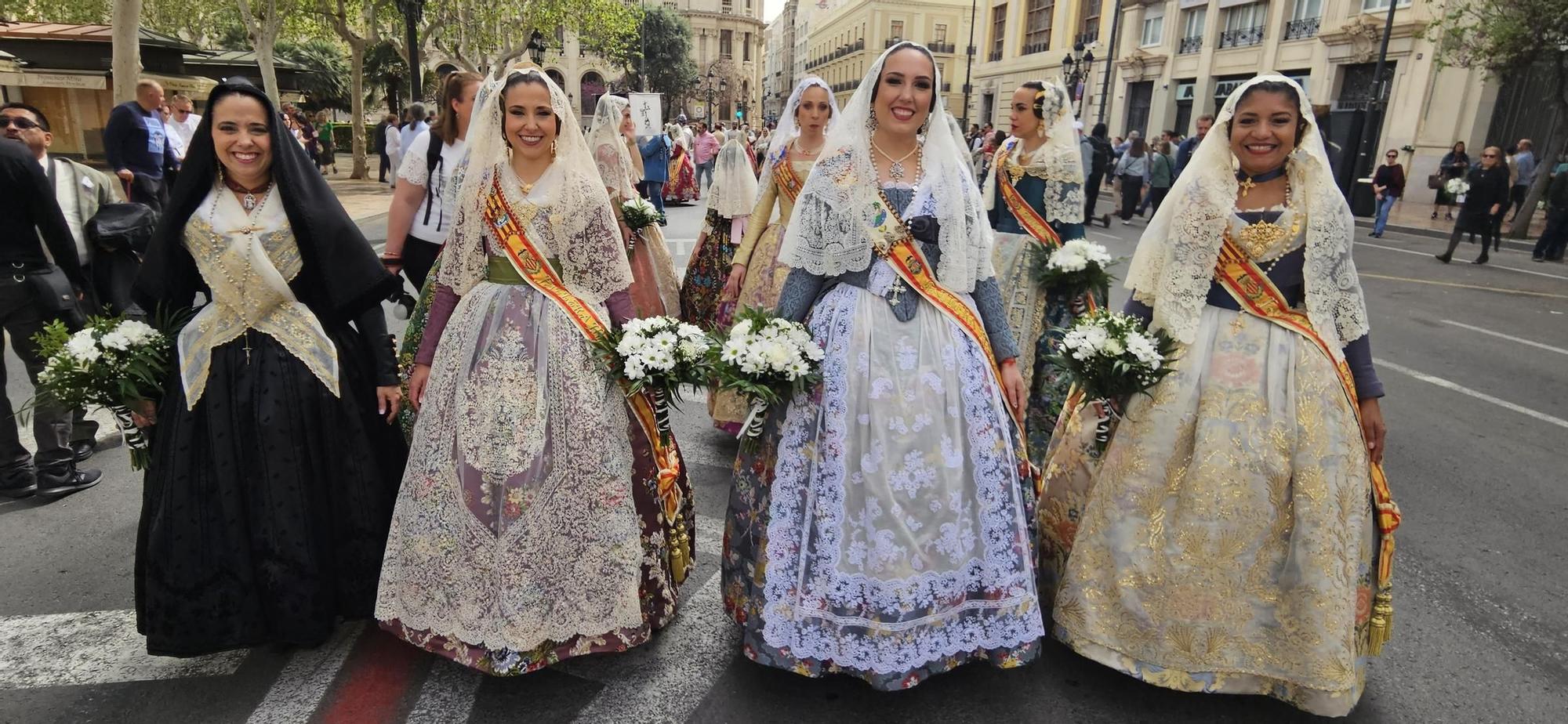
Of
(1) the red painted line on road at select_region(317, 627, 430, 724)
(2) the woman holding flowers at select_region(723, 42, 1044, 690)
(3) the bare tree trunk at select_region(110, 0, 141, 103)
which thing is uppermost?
(3) the bare tree trunk at select_region(110, 0, 141, 103)

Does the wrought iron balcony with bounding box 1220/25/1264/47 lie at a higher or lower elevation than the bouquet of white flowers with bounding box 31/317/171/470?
higher

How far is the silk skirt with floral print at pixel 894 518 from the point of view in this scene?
2.68 meters

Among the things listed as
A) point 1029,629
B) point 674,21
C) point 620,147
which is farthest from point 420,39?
point 674,21

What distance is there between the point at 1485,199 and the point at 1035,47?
3174 cm

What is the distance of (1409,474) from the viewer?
5.09m

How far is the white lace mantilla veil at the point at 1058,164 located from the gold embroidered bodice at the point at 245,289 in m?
3.40

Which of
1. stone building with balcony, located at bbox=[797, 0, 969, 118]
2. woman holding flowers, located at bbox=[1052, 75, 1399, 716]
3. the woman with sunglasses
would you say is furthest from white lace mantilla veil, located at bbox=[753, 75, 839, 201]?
stone building with balcony, located at bbox=[797, 0, 969, 118]

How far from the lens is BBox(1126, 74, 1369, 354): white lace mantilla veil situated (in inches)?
110

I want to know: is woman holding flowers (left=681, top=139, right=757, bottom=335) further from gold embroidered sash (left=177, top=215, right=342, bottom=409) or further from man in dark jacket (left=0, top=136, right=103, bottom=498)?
man in dark jacket (left=0, top=136, right=103, bottom=498)

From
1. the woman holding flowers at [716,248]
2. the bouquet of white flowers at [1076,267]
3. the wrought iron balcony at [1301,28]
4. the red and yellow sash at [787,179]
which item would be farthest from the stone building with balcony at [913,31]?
the bouquet of white flowers at [1076,267]

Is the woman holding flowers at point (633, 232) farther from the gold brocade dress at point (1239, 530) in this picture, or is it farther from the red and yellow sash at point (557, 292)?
the gold brocade dress at point (1239, 530)

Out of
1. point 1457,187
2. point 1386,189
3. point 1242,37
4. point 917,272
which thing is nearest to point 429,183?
point 917,272

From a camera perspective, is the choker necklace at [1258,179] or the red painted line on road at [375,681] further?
the choker necklace at [1258,179]

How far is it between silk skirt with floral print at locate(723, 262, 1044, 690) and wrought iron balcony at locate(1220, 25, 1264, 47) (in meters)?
31.1
